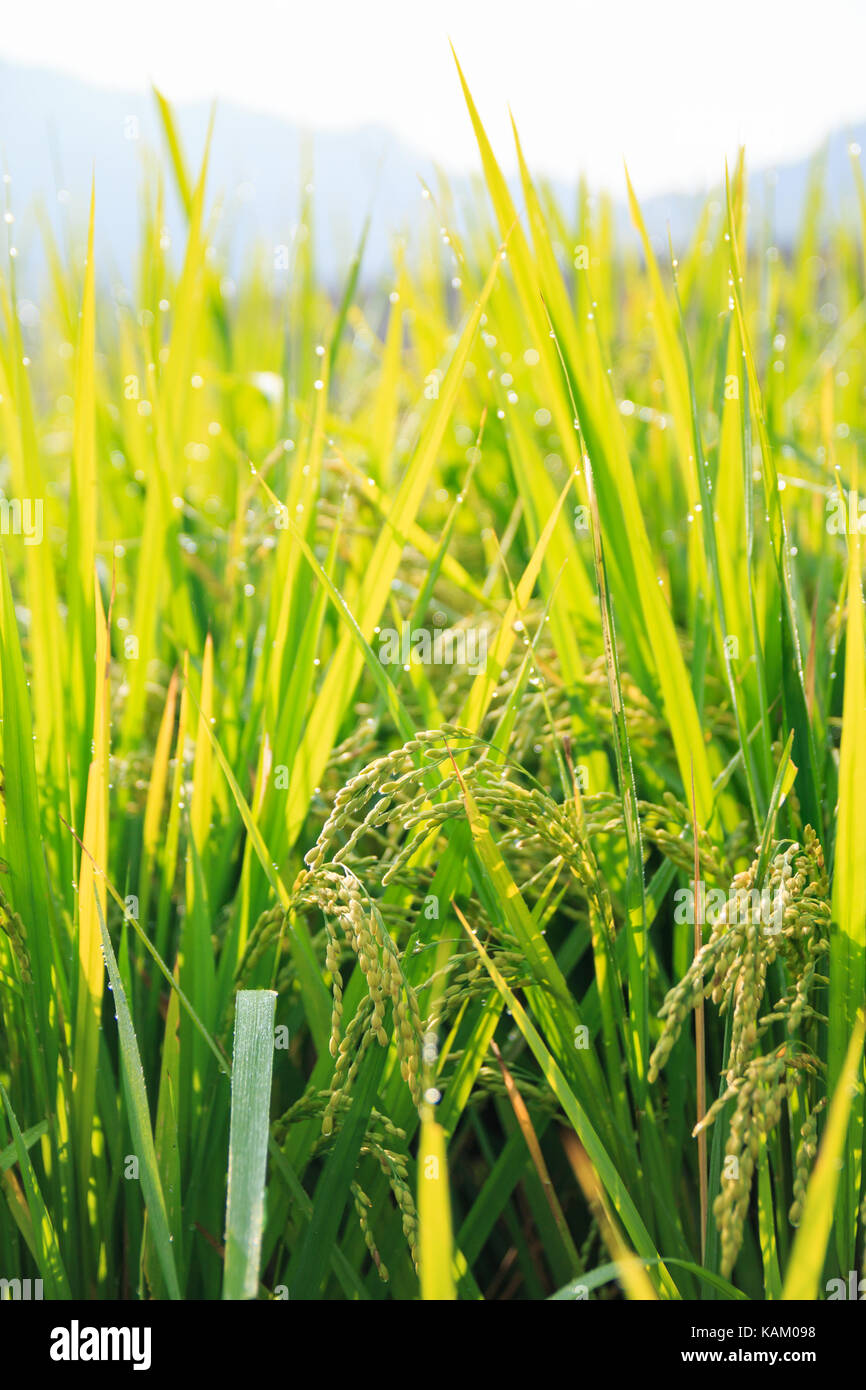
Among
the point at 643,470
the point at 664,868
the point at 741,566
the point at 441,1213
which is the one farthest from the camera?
the point at 643,470

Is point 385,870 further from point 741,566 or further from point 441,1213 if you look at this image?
point 741,566

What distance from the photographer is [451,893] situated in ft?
2.36

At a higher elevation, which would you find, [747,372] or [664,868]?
[747,372]

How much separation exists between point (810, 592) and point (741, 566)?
1.21 ft

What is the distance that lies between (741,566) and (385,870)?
51 centimetres

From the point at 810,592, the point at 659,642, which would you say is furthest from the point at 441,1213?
the point at 810,592

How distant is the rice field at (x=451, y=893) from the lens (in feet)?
2.02

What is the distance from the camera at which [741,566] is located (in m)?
0.94

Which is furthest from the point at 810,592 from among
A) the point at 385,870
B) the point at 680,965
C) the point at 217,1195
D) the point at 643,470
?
the point at 217,1195

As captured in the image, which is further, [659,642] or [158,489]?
[158,489]

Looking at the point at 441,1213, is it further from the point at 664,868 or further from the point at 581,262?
the point at 581,262

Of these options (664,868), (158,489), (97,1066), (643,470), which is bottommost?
(97,1066)

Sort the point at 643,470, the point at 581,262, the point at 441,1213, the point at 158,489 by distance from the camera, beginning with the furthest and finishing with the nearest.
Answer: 1. the point at 643,470
2. the point at 581,262
3. the point at 158,489
4. the point at 441,1213

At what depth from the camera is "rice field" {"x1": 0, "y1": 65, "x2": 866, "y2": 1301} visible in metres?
0.61
